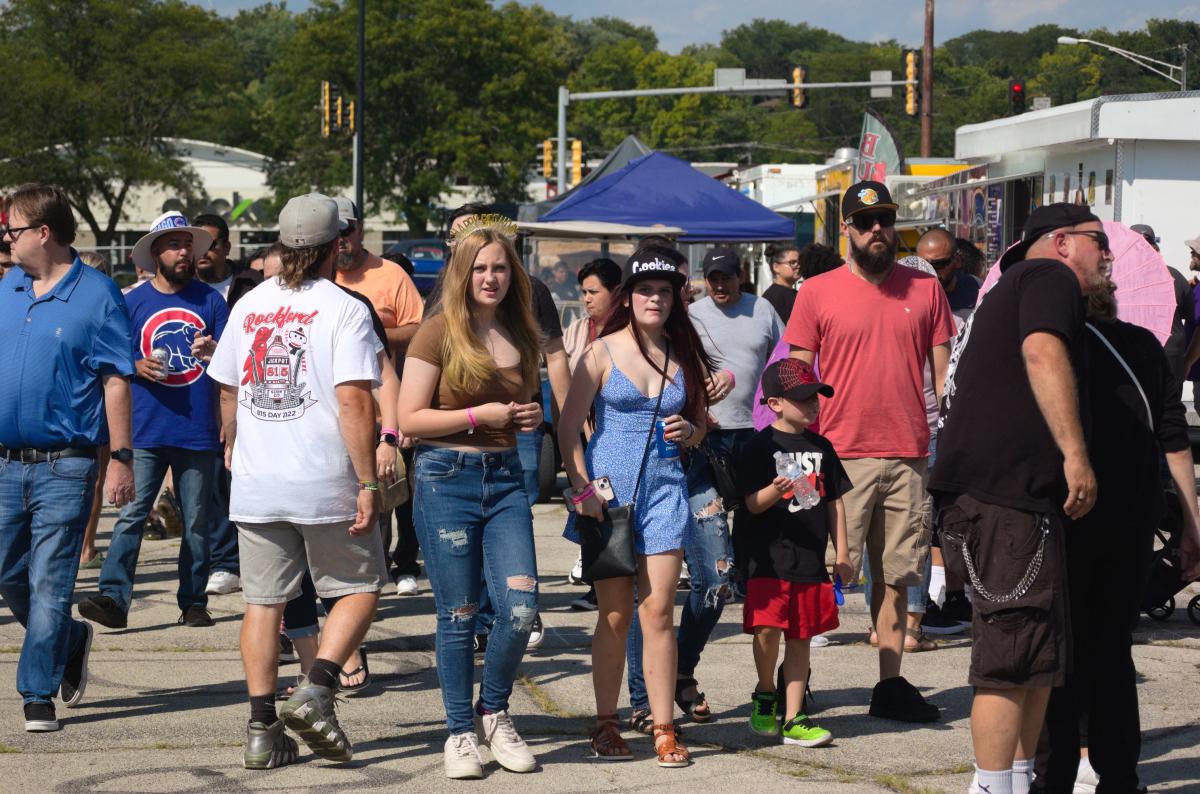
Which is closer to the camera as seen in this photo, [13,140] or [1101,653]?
[1101,653]

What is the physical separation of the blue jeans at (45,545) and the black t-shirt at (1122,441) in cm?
384

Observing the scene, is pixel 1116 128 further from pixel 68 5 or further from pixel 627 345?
pixel 68 5

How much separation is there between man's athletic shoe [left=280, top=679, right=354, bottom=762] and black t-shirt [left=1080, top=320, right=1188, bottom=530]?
8.62 ft

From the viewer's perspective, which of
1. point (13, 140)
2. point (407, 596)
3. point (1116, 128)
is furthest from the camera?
point (13, 140)

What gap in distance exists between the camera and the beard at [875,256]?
6.36 meters

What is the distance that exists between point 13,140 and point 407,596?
45393 mm

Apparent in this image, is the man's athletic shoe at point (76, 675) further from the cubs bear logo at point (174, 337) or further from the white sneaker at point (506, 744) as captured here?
the cubs bear logo at point (174, 337)

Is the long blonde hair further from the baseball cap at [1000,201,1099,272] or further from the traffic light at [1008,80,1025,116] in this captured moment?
the traffic light at [1008,80,1025,116]

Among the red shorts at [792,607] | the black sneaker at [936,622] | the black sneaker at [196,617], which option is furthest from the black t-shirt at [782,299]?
the red shorts at [792,607]

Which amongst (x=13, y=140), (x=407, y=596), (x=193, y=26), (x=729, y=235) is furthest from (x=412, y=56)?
(x=407, y=596)

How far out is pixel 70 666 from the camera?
20.3ft

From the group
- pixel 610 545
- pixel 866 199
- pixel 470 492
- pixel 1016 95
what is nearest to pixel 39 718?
pixel 470 492

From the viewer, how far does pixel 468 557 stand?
536 cm

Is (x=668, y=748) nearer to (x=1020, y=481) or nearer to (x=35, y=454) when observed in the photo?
(x=1020, y=481)
